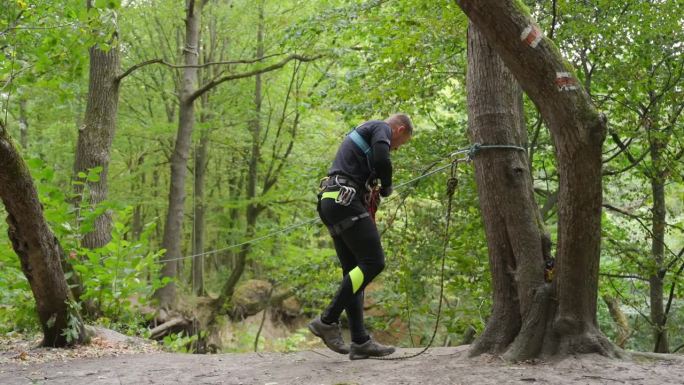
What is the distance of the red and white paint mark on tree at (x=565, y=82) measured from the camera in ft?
11.9

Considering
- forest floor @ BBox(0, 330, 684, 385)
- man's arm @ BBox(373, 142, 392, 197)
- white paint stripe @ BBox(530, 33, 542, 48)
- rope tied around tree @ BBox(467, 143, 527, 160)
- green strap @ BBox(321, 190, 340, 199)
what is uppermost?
white paint stripe @ BBox(530, 33, 542, 48)

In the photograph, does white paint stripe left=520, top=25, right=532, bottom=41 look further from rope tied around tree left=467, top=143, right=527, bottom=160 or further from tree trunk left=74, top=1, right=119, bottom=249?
tree trunk left=74, top=1, right=119, bottom=249

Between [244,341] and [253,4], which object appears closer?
[244,341]

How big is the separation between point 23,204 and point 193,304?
34.7 ft

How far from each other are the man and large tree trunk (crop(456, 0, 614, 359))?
123 cm

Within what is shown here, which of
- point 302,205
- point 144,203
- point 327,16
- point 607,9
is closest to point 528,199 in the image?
point 607,9

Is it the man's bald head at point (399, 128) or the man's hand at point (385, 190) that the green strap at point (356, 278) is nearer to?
the man's hand at point (385, 190)

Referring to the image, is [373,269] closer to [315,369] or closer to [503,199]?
[315,369]

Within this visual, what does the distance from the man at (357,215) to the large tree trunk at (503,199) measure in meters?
0.69

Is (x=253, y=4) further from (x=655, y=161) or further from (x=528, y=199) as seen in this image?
(x=528, y=199)

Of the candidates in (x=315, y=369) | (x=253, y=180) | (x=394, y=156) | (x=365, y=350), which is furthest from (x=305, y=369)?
(x=253, y=180)

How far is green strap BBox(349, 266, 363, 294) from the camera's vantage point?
451 centimetres

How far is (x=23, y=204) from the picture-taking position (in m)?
5.09

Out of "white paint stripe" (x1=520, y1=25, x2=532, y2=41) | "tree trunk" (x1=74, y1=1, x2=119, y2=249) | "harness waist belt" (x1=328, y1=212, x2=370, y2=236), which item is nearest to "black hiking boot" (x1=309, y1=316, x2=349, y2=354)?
"harness waist belt" (x1=328, y1=212, x2=370, y2=236)
